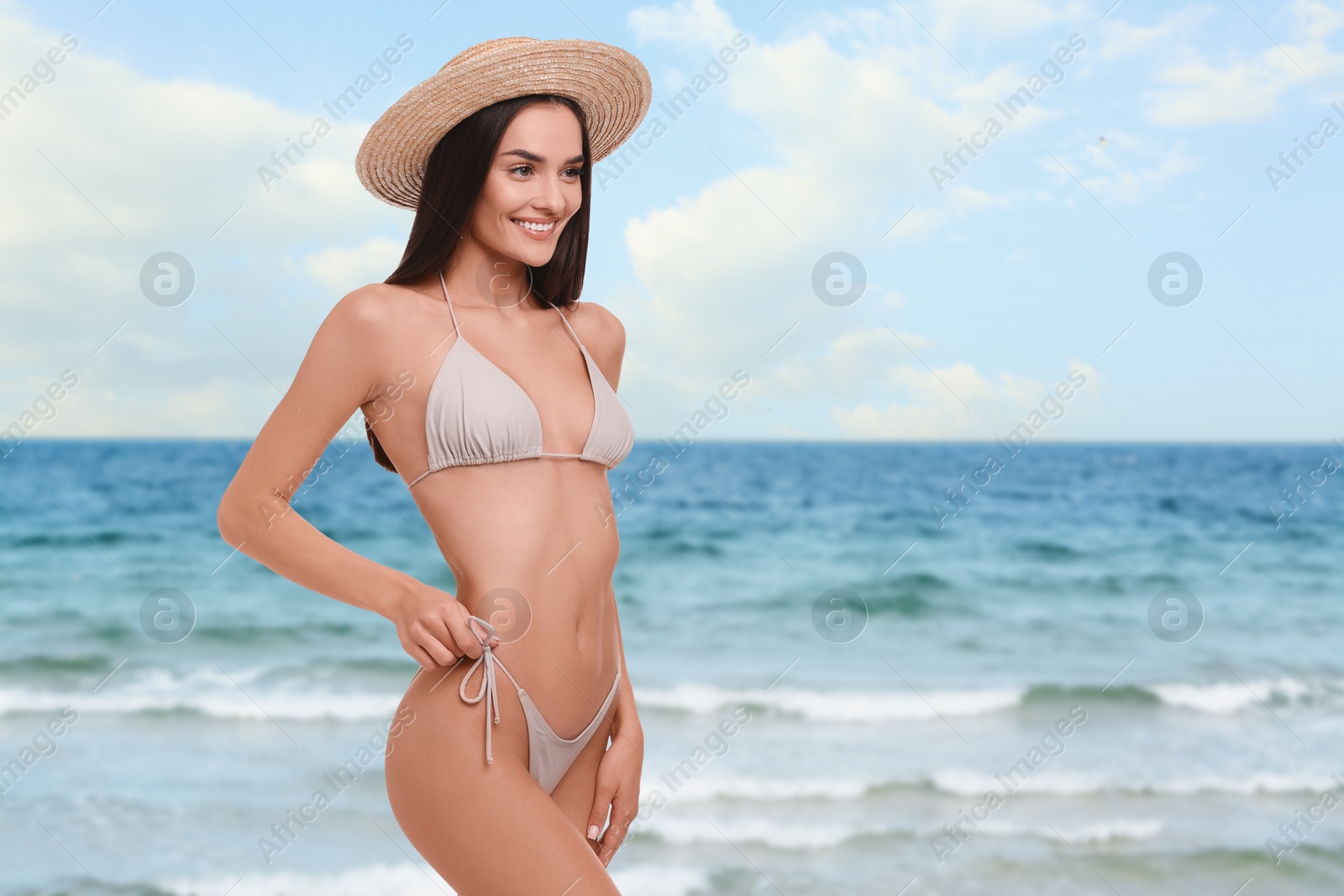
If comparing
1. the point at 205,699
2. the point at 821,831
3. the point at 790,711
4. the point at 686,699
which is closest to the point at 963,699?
the point at 790,711

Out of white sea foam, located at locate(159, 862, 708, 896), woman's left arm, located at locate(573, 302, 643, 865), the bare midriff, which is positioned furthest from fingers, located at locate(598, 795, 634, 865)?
white sea foam, located at locate(159, 862, 708, 896)

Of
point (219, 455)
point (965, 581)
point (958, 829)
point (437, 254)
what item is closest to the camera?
point (437, 254)

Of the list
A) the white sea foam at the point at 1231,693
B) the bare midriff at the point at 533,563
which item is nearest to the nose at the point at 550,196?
the bare midriff at the point at 533,563

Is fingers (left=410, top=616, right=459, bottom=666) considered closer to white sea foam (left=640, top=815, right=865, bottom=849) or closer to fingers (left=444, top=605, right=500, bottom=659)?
fingers (left=444, top=605, right=500, bottom=659)

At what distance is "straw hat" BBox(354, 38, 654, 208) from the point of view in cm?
224

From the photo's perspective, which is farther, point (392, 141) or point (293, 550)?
point (392, 141)

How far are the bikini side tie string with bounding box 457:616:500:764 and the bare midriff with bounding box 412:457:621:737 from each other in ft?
0.17

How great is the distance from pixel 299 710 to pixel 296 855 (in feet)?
8.87

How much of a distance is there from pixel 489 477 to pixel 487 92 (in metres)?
0.78

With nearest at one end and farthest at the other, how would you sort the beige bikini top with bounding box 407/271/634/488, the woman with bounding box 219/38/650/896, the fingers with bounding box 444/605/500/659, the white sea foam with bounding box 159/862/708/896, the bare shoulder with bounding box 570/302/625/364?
the fingers with bounding box 444/605/500/659
the woman with bounding box 219/38/650/896
the beige bikini top with bounding box 407/271/634/488
the bare shoulder with bounding box 570/302/625/364
the white sea foam with bounding box 159/862/708/896

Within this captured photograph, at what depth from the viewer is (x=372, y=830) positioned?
6.25 m

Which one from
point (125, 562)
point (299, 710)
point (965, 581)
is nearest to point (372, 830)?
point (299, 710)

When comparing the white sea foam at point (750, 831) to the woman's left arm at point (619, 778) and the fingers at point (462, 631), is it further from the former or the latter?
the fingers at point (462, 631)

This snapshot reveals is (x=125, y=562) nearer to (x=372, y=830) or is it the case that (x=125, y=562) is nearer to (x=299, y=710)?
(x=299, y=710)
